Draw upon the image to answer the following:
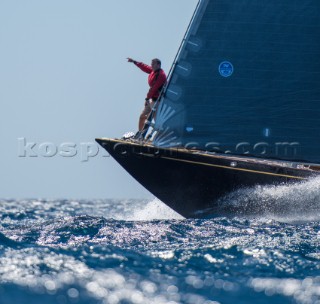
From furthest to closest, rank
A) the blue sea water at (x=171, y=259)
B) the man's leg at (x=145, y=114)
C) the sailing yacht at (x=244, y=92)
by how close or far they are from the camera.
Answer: the man's leg at (x=145, y=114) < the sailing yacht at (x=244, y=92) < the blue sea water at (x=171, y=259)

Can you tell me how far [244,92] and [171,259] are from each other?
5.06 metres

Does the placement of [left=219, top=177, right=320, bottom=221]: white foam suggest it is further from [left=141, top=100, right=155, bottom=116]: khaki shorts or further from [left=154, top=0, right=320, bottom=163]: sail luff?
[left=141, top=100, right=155, bottom=116]: khaki shorts

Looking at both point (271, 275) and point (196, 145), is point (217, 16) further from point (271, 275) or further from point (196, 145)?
point (271, 275)

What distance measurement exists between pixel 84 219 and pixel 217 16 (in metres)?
4.13

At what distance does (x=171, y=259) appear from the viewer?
9.64 meters

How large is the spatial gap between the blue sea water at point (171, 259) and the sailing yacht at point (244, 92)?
→ 0.68m

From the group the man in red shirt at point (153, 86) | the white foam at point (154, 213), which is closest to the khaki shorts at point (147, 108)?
the man in red shirt at point (153, 86)

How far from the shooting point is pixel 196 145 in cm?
1411

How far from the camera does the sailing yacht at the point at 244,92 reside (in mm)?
13906

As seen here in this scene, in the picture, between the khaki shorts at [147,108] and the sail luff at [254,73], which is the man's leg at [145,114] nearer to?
the khaki shorts at [147,108]

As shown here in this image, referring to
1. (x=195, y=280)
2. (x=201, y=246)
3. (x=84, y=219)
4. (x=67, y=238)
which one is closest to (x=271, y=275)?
(x=195, y=280)

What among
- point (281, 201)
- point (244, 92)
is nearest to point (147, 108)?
point (244, 92)

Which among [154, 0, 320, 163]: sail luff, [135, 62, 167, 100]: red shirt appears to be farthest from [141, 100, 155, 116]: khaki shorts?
[154, 0, 320, 163]: sail luff

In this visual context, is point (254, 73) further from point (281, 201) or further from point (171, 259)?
point (171, 259)
